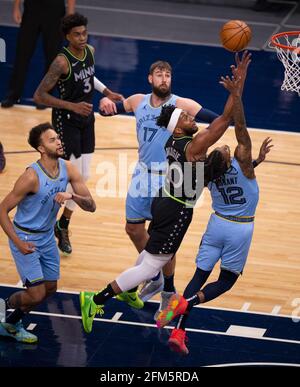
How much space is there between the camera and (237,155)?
27.2 feet

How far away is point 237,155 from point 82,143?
2568mm

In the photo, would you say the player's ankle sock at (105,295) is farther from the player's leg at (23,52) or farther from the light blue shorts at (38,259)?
the player's leg at (23,52)

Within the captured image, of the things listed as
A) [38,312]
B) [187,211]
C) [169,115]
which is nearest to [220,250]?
[187,211]

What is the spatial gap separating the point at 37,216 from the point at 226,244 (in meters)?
1.58

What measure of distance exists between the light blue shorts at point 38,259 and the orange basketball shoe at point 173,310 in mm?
991

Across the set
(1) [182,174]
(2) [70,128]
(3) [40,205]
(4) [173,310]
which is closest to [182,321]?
(4) [173,310]

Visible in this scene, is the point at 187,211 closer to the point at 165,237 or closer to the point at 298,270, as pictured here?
the point at 165,237

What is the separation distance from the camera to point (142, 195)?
934 cm

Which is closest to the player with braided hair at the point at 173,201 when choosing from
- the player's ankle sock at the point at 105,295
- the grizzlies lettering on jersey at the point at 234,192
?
the player's ankle sock at the point at 105,295

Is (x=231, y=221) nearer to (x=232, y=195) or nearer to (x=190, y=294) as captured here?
(x=232, y=195)

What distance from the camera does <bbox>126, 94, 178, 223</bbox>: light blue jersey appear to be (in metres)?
9.23

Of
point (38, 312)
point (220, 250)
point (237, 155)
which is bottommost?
point (38, 312)

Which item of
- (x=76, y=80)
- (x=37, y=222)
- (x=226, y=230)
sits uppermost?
(x=76, y=80)
